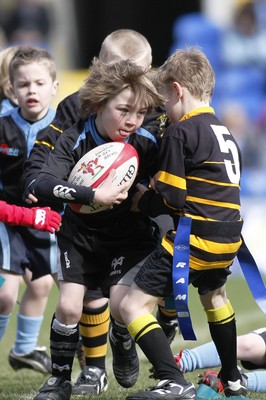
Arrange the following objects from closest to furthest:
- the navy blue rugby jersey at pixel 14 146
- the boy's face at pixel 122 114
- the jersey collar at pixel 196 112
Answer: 1. the jersey collar at pixel 196 112
2. the boy's face at pixel 122 114
3. the navy blue rugby jersey at pixel 14 146

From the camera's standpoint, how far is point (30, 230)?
6.73 m

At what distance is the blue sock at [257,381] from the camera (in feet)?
18.9

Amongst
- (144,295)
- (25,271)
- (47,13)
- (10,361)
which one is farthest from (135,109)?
(47,13)

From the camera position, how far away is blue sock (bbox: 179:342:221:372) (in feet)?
19.3

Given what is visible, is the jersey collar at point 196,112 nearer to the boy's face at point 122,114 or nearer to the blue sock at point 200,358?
the boy's face at point 122,114

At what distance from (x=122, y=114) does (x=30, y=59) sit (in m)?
1.26

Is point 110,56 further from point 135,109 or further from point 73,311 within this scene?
point 73,311

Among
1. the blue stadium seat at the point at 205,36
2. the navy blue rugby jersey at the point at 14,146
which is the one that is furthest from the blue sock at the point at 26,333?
the blue stadium seat at the point at 205,36

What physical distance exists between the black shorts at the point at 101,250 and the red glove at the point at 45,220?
20cm

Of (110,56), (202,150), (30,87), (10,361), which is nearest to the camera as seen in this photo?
(202,150)

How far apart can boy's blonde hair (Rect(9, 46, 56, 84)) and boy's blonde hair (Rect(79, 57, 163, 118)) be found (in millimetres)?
1060

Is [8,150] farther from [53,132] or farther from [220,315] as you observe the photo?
[220,315]

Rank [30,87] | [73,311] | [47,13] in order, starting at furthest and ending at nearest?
[47,13]
[30,87]
[73,311]

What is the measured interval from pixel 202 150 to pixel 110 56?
114 cm
